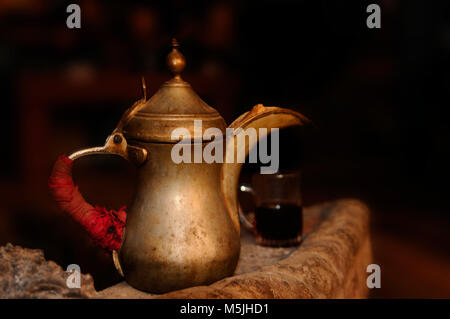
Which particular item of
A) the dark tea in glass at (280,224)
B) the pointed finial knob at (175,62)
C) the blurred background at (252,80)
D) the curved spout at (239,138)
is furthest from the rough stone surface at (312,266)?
the blurred background at (252,80)

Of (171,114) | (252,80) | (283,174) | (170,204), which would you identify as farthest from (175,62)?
(252,80)

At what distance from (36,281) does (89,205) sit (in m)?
0.20

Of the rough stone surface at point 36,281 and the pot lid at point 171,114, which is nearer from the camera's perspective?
the rough stone surface at point 36,281

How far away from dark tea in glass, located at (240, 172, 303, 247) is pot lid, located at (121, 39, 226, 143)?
1.04 ft

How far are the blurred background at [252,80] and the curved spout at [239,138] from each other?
6.84ft

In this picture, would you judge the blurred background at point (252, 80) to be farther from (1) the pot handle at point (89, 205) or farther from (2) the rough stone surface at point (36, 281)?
(2) the rough stone surface at point (36, 281)

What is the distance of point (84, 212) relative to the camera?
0.86 m

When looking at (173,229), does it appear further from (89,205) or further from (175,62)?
(175,62)

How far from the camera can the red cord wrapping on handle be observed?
84cm

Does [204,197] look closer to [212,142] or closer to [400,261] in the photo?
[212,142]

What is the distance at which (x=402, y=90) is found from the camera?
4.02 metres

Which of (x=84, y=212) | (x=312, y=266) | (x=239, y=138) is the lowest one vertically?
(x=312, y=266)

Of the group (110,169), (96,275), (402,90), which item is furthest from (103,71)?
(96,275)

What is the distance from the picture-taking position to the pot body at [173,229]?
Answer: 2.71 feet
